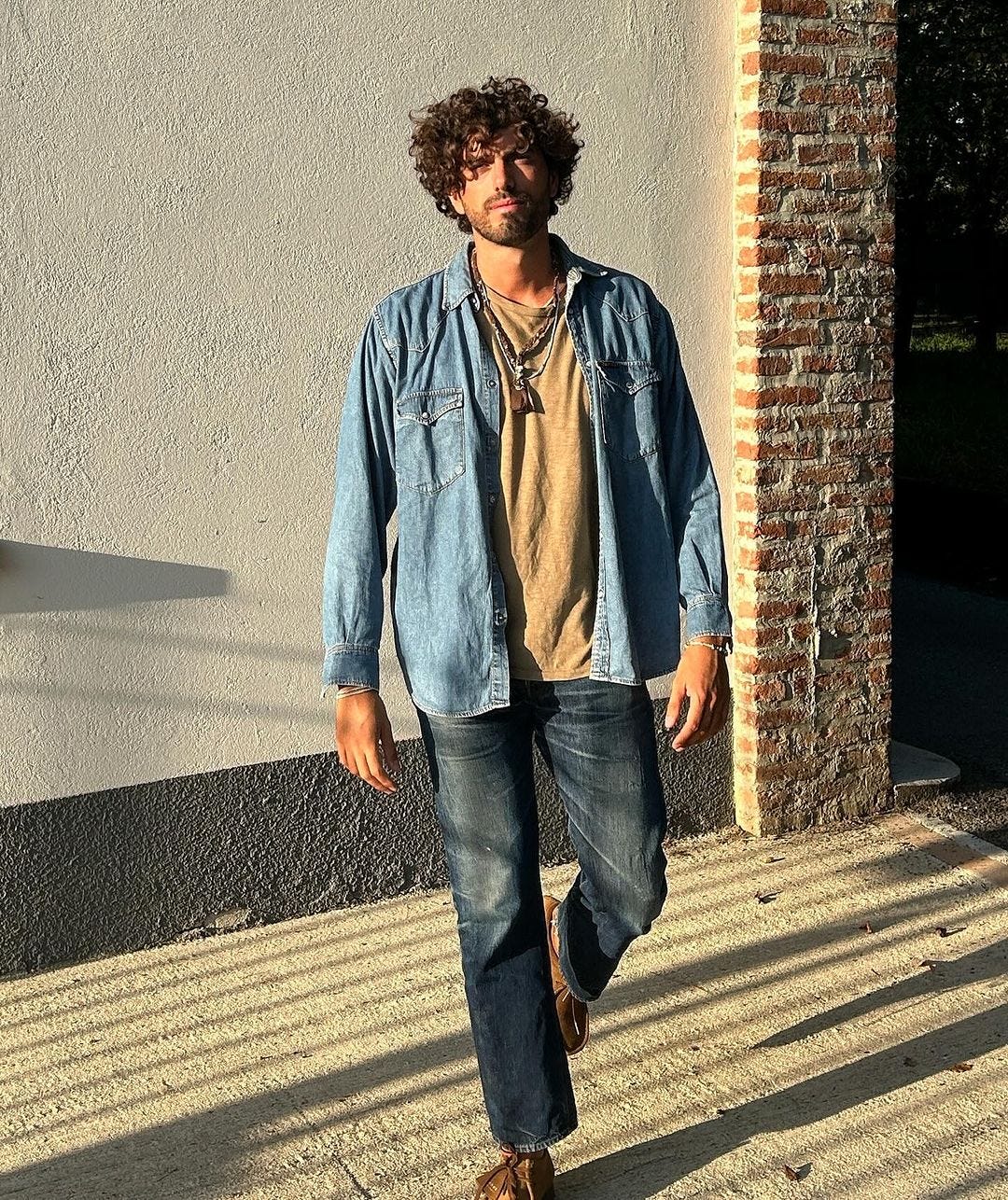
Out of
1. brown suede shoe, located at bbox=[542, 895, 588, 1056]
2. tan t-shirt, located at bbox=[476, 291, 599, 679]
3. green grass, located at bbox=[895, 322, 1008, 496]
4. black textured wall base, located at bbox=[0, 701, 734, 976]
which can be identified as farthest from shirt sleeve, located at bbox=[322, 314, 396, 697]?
green grass, located at bbox=[895, 322, 1008, 496]

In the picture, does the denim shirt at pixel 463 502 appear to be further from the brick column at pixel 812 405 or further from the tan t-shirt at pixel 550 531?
the brick column at pixel 812 405

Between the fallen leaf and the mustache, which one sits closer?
the mustache

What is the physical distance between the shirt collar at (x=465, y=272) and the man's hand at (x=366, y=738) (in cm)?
81

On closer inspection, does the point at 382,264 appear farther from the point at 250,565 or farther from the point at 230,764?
the point at 230,764

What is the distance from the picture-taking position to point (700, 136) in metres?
5.28

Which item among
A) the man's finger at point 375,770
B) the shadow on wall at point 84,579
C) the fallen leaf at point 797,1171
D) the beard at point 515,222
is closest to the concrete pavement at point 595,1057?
the fallen leaf at point 797,1171

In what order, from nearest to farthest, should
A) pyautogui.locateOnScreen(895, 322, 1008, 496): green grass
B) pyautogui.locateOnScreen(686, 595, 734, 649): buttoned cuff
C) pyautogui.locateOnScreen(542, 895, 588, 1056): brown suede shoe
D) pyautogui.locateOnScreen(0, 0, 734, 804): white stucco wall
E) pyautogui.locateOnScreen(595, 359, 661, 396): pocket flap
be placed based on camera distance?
1. pyautogui.locateOnScreen(595, 359, 661, 396): pocket flap
2. pyautogui.locateOnScreen(686, 595, 734, 649): buttoned cuff
3. pyautogui.locateOnScreen(542, 895, 588, 1056): brown suede shoe
4. pyautogui.locateOnScreen(0, 0, 734, 804): white stucco wall
5. pyautogui.locateOnScreen(895, 322, 1008, 496): green grass

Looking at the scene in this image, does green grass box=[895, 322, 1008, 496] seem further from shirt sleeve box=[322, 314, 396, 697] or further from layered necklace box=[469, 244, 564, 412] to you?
shirt sleeve box=[322, 314, 396, 697]

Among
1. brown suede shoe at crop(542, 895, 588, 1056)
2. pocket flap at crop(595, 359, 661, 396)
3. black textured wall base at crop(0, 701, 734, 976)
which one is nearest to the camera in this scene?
pocket flap at crop(595, 359, 661, 396)

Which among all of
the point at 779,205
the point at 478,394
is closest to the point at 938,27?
the point at 779,205

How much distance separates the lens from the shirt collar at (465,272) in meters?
3.32

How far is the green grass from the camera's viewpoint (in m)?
16.1

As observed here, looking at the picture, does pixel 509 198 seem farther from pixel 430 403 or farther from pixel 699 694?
pixel 699 694

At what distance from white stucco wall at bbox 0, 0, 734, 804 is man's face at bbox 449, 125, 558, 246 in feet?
5.19
